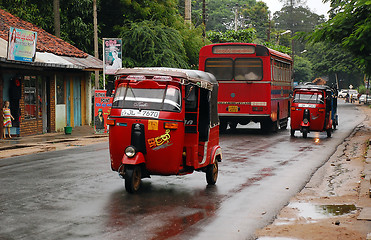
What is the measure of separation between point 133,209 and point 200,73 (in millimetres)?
3757

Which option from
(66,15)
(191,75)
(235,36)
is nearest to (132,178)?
(191,75)

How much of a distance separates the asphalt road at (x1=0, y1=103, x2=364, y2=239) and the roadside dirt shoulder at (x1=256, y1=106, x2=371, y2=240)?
11.4 inches

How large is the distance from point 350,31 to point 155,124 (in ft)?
49.6

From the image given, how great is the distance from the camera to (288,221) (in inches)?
363

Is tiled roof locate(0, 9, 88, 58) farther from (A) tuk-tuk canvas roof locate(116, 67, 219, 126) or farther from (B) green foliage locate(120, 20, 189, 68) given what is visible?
(A) tuk-tuk canvas roof locate(116, 67, 219, 126)

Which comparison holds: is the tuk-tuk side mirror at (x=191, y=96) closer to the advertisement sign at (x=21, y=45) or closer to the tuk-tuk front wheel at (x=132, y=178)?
the tuk-tuk front wheel at (x=132, y=178)

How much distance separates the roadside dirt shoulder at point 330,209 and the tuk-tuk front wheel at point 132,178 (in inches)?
112

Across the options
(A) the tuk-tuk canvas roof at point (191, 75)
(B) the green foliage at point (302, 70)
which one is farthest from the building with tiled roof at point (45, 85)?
(B) the green foliage at point (302, 70)

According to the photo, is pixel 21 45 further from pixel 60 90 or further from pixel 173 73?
pixel 173 73

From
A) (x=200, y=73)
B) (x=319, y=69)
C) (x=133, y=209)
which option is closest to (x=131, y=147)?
(x=133, y=209)

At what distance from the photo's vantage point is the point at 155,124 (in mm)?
10953

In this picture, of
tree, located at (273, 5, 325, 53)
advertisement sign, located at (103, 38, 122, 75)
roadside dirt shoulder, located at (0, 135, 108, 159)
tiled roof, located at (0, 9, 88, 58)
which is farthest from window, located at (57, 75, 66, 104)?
tree, located at (273, 5, 325, 53)

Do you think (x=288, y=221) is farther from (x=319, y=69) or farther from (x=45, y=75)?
(x=319, y=69)

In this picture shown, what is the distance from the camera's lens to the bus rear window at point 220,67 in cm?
2622
